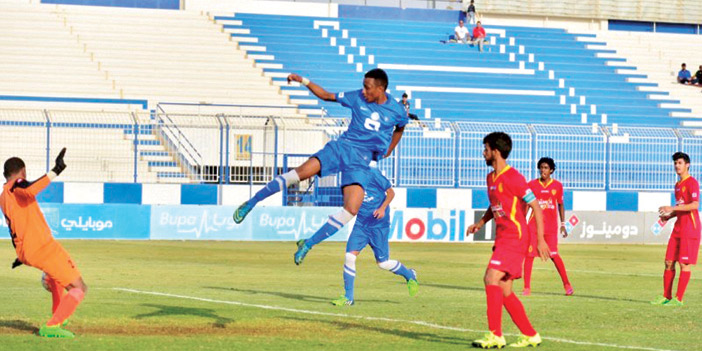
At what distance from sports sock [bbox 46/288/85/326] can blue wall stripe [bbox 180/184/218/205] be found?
842 inches

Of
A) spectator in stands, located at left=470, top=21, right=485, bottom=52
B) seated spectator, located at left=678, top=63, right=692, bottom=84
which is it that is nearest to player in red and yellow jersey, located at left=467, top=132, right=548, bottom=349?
spectator in stands, located at left=470, top=21, right=485, bottom=52

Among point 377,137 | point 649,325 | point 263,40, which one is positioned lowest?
point 649,325

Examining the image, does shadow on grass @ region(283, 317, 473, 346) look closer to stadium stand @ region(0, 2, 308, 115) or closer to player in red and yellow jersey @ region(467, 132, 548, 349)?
player in red and yellow jersey @ region(467, 132, 548, 349)

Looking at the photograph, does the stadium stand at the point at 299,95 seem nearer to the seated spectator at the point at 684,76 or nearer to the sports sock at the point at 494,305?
the seated spectator at the point at 684,76

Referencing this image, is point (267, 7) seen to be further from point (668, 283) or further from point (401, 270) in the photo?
point (401, 270)

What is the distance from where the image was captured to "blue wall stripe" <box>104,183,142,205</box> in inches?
1252

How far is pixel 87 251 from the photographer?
82.5 feet

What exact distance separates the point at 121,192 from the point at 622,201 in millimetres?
14452

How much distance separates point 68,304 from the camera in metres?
10.7

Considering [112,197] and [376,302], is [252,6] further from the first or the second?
[376,302]

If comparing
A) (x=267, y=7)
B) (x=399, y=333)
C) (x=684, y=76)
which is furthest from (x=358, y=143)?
(x=684, y=76)

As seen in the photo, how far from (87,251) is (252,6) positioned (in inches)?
983

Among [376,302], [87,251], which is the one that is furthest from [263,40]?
[376,302]

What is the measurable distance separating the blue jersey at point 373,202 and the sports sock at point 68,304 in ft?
14.6
